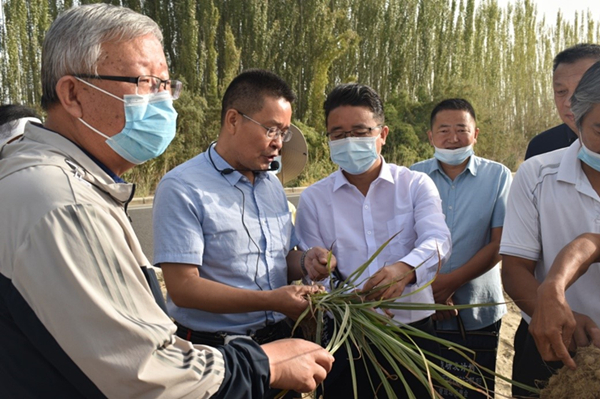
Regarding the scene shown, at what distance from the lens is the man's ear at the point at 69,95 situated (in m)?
1.47

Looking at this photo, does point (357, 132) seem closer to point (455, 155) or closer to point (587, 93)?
point (455, 155)

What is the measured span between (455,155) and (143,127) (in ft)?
7.35

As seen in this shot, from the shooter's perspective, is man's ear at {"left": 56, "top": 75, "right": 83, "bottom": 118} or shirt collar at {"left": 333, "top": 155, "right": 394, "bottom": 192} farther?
shirt collar at {"left": 333, "top": 155, "right": 394, "bottom": 192}

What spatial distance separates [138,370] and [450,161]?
103 inches

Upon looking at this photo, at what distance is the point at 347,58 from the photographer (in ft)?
61.3

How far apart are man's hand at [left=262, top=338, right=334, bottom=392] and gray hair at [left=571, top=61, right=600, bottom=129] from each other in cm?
126

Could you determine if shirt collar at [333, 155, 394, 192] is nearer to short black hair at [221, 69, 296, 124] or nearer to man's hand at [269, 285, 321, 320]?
short black hair at [221, 69, 296, 124]

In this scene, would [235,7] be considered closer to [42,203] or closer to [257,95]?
[257,95]

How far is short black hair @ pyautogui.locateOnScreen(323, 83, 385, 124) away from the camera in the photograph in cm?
271

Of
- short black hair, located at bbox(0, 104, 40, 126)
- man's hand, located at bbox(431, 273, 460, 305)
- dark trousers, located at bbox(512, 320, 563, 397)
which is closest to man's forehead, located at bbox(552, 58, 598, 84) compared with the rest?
man's hand, located at bbox(431, 273, 460, 305)

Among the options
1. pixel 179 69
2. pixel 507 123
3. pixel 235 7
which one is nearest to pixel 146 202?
pixel 179 69

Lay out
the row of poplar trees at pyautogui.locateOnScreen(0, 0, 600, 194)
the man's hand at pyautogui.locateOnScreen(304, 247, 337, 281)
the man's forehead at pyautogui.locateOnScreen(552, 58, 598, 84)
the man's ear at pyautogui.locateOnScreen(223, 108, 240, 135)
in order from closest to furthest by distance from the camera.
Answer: the man's hand at pyautogui.locateOnScreen(304, 247, 337, 281) < the man's ear at pyautogui.locateOnScreen(223, 108, 240, 135) < the man's forehead at pyautogui.locateOnScreen(552, 58, 598, 84) < the row of poplar trees at pyautogui.locateOnScreen(0, 0, 600, 194)

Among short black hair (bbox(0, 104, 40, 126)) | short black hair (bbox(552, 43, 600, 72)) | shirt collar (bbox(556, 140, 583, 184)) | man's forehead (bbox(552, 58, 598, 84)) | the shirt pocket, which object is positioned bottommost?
the shirt pocket

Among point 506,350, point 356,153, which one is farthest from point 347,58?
point 356,153
